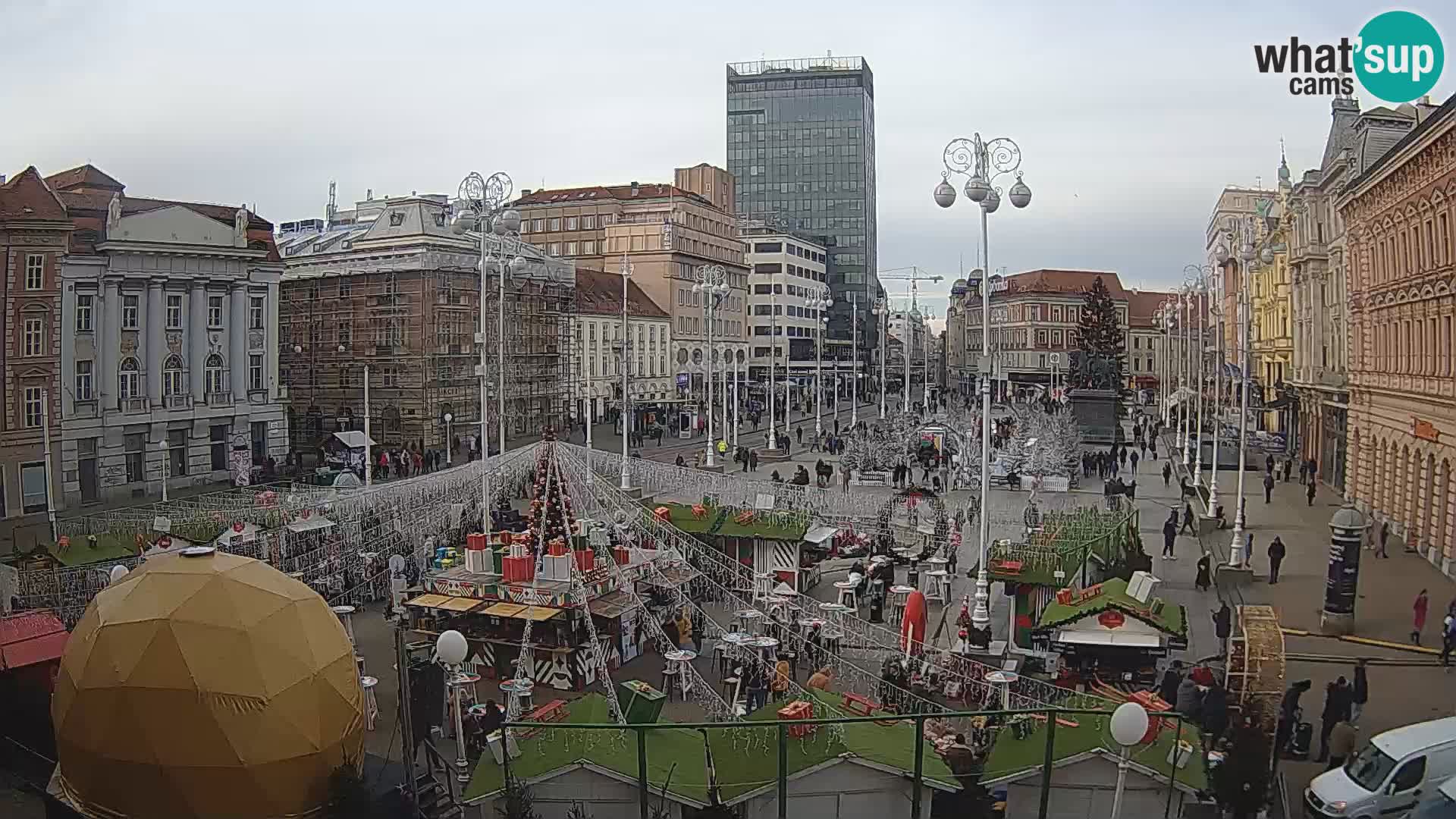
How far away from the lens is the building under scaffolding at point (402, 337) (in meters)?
50.9

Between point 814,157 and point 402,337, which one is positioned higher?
point 814,157

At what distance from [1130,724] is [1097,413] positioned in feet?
189

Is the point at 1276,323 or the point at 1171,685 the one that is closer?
the point at 1171,685

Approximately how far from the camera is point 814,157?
126m

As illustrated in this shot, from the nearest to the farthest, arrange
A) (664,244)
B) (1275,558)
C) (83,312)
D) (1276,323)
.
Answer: (1275,558)
(83,312)
(1276,323)
(664,244)

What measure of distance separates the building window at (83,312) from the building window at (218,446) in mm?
6431

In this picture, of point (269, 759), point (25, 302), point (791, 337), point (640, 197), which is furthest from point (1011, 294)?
point (269, 759)

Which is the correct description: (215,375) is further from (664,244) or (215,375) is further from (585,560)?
(664,244)

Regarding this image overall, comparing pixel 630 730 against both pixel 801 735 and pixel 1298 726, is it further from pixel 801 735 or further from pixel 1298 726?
pixel 1298 726

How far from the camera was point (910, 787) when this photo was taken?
10711 millimetres

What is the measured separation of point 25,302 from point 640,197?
184 feet

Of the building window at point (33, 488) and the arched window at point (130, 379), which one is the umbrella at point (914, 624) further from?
the arched window at point (130, 379)

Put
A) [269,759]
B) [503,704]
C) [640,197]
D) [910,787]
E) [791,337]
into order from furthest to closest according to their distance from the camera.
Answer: [791,337], [640,197], [503,704], [910,787], [269,759]

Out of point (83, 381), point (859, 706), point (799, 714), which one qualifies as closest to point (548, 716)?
point (799, 714)
